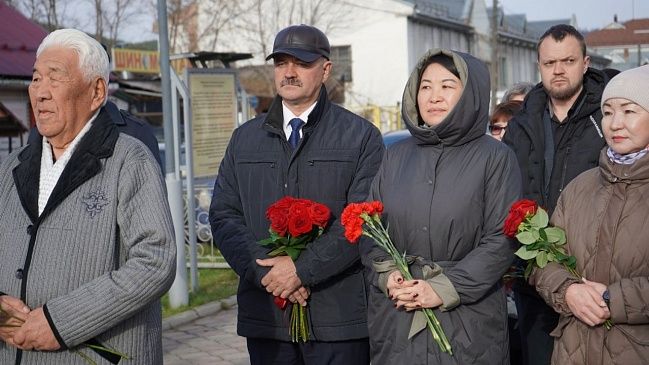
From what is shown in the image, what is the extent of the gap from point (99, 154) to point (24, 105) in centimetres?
1275

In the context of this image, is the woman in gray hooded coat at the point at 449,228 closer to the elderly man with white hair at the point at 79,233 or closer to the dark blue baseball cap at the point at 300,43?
the dark blue baseball cap at the point at 300,43

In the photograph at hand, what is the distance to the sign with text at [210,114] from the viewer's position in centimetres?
1095

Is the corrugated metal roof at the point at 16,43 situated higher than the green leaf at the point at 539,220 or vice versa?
the corrugated metal roof at the point at 16,43

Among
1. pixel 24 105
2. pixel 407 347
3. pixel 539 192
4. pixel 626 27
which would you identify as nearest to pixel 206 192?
pixel 24 105

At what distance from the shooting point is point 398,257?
13.3ft

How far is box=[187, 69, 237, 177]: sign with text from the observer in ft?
35.9

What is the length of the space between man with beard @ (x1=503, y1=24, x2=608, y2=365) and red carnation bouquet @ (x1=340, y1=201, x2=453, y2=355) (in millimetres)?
1224

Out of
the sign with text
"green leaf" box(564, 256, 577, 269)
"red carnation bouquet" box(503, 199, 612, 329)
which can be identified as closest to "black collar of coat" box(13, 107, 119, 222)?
"red carnation bouquet" box(503, 199, 612, 329)

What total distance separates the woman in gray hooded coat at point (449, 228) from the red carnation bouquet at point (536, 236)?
109mm

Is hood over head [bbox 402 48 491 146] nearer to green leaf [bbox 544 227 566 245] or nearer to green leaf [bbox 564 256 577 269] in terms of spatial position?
green leaf [bbox 544 227 566 245]

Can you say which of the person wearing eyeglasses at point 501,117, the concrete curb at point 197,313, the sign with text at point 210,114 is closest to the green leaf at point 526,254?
the person wearing eyeglasses at point 501,117

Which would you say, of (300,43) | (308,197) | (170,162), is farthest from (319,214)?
(170,162)

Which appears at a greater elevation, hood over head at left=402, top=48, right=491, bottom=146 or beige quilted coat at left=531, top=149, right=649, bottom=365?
hood over head at left=402, top=48, right=491, bottom=146

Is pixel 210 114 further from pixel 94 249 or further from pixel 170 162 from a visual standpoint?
pixel 94 249
